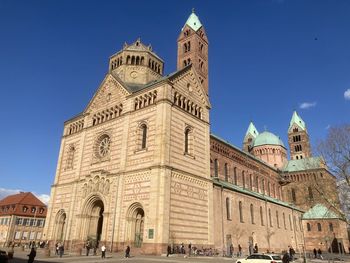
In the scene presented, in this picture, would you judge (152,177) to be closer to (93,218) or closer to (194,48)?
(93,218)

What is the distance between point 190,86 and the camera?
38062 mm

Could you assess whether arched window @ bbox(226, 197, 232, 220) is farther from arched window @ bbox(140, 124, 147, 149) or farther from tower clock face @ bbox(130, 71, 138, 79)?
tower clock face @ bbox(130, 71, 138, 79)

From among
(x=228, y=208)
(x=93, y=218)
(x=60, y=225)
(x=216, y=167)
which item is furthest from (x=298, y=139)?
(x=60, y=225)

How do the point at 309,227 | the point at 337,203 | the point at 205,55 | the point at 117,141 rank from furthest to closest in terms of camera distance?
the point at 309,227 → the point at 205,55 → the point at 117,141 → the point at 337,203

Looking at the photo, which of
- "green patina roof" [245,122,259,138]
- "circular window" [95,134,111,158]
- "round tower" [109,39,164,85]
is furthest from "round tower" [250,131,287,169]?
"circular window" [95,134,111,158]

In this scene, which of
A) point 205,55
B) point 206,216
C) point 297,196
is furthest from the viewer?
point 297,196

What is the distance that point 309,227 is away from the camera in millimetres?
63656

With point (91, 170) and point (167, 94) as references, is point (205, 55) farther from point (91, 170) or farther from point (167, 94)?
point (91, 170)

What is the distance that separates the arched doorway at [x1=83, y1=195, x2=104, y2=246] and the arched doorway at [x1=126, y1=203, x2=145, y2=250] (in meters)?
6.40

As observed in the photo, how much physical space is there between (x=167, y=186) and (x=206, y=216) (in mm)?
7461

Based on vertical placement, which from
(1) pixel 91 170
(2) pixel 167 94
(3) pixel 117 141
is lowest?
(1) pixel 91 170

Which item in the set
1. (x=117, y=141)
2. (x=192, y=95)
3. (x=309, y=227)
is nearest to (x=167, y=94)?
(x=192, y=95)

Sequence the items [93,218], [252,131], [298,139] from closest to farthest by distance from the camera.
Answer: [93,218], [298,139], [252,131]

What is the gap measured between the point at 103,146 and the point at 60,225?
11.9 metres
